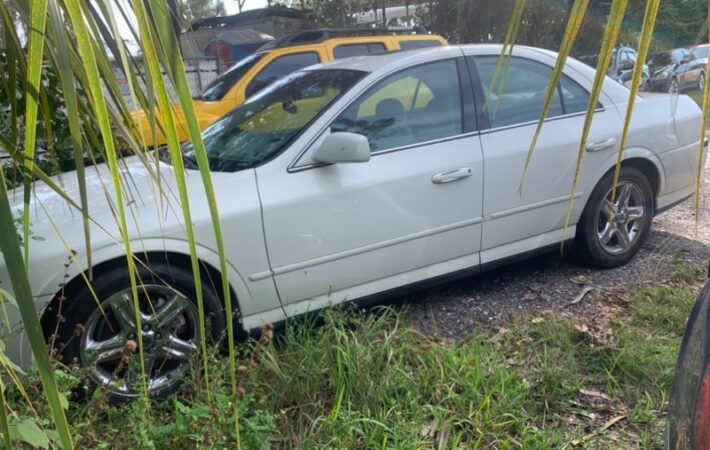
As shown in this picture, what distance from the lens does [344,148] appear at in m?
3.08

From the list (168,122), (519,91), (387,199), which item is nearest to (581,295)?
(519,91)

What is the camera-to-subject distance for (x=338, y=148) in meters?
3.09

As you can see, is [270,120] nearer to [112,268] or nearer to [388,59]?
[388,59]

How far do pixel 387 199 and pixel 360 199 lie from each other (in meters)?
0.16

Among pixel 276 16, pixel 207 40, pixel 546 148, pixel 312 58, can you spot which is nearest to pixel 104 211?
pixel 546 148

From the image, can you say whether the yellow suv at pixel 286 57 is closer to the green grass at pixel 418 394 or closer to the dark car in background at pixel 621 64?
the dark car in background at pixel 621 64

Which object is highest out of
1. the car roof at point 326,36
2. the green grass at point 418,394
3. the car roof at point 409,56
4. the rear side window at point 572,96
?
the car roof at point 409,56

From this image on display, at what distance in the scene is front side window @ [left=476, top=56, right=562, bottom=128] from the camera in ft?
12.4

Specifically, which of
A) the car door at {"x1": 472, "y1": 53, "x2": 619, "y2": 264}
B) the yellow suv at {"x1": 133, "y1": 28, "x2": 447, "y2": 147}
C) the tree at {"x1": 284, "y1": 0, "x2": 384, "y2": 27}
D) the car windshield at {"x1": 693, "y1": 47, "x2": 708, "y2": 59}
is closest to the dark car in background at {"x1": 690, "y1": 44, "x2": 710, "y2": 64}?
the car windshield at {"x1": 693, "y1": 47, "x2": 708, "y2": 59}

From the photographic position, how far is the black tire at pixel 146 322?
2.71m

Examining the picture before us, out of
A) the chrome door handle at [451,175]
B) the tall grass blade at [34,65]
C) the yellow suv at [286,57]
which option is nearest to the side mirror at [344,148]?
the chrome door handle at [451,175]

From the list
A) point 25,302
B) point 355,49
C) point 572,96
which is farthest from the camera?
point 355,49

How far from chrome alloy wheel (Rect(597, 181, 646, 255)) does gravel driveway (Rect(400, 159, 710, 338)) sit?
18 cm

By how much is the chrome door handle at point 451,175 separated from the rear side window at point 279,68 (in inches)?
170
